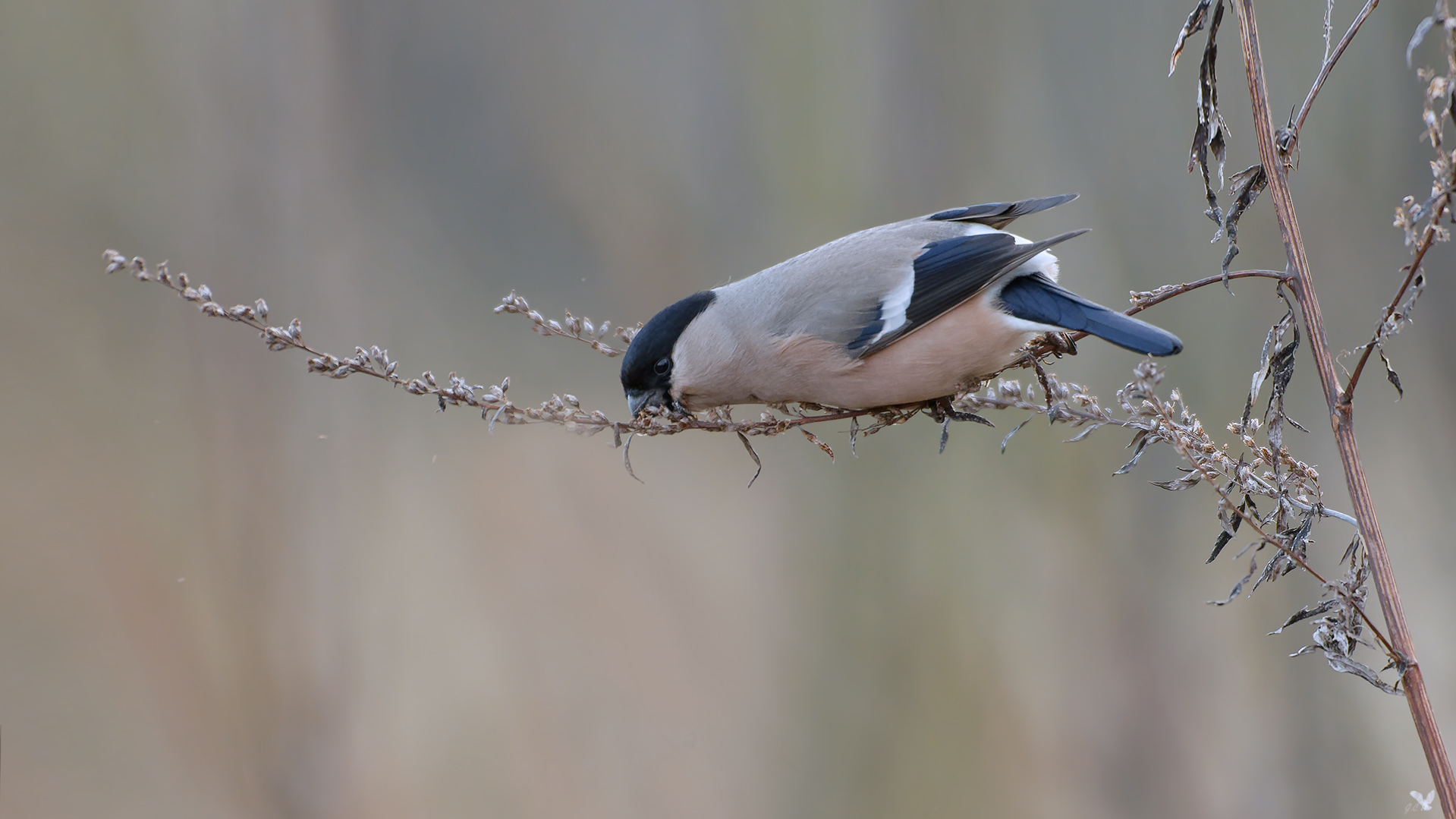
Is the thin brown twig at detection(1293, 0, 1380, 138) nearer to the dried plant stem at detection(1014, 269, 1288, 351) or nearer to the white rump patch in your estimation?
the dried plant stem at detection(1014, 269, 1288, 351)

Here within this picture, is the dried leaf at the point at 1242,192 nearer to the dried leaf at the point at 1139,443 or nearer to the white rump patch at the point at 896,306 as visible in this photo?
the dried leaf at the point at 1139,443

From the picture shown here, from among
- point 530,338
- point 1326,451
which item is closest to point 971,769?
point 1326,451

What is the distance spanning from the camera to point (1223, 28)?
6.36 feet

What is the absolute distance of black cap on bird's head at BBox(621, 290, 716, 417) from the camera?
137 cm

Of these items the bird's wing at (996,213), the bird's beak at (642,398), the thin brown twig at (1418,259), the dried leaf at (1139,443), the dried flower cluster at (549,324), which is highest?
the bird's wing at (996,213)

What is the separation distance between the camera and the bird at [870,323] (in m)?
1.25

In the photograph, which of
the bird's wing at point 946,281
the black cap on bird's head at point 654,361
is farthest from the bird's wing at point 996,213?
the black cap on bird's head at point 654,361

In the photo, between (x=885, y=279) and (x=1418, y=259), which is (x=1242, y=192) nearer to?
(x=1418, y=259)

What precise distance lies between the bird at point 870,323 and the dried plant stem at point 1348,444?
14.5 inches

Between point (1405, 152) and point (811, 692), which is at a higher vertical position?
point (1405, 152)

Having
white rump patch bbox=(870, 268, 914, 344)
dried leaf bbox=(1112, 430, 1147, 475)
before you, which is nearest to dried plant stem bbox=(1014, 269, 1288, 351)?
dried leaf bbox=(1112, 430, 1147, 475)

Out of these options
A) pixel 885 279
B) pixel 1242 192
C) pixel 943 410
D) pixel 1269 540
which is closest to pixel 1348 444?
pixel 1269 540

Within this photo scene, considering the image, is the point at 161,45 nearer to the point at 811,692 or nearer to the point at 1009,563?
the point at 811,692

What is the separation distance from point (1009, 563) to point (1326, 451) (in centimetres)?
80
